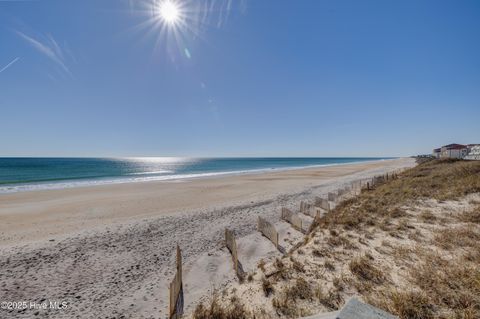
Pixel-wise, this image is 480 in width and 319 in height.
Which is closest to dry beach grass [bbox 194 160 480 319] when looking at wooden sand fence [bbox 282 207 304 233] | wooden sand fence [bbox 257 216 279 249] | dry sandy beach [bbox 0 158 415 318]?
wooden sand fence [bbox 257 216 279 249]

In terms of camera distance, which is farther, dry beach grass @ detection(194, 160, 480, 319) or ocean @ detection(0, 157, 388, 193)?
ocean @ detection(0, 157, 388, 193)

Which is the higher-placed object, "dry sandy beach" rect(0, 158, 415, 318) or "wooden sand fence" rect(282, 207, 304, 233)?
"wooden sand fence" rect(282, 207, 304, 233)

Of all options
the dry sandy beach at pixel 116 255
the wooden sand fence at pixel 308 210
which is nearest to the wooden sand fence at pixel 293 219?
the dry sandy beach at pixel 116 255

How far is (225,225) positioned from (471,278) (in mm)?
9515

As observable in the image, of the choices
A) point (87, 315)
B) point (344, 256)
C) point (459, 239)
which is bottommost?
point (87, 315)

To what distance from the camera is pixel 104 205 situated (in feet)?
58.6

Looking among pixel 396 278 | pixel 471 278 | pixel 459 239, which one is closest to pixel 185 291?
pixel 396 278

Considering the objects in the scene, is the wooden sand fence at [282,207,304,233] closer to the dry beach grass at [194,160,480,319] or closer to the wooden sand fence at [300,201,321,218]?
the wooden sand fence at [300,201,321,218]

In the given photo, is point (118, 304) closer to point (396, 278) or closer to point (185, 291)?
point (185, 291)

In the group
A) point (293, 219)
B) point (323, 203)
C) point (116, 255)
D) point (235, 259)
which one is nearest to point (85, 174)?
point (116, 255)

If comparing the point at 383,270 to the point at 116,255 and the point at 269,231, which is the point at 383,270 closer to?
the point at 269,231

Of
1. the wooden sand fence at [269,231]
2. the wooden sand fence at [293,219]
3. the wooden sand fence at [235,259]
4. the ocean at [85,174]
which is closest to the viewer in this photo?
the wooden sand fence at [235,259]

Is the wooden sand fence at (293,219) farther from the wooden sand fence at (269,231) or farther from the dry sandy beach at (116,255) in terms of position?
the wooden sand fence at (269,231)

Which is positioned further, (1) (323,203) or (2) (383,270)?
(1) (323,203)
